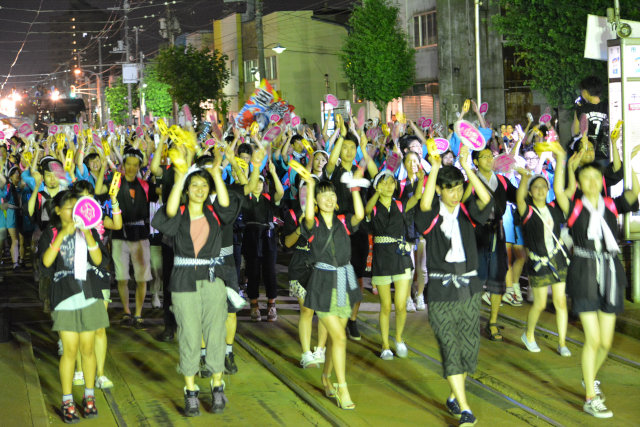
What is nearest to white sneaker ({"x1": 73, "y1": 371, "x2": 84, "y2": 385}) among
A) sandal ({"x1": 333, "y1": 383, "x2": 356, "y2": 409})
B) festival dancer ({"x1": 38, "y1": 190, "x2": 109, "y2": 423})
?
festival dancer ({"x1": 38, "y1": 190, "x2": 109, "y2": 423})

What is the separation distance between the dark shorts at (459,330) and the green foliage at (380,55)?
30368mm

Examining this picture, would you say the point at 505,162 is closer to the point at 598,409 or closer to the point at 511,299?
the point at 598,409

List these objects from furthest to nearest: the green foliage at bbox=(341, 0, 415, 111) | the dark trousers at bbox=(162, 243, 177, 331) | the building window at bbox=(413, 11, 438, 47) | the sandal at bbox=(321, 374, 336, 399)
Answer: the building window at bbox=(413, 11, 438, 47)
the green foliage at bbox=(341, 0, 415, 111)
the dark trousers at bbox=(162, 243, 177, 331)
the sandal at bbox=(321, 374, 336, 399)

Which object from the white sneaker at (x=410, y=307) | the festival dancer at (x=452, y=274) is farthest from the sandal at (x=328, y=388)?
the white sneaker at (x=410, y=307)

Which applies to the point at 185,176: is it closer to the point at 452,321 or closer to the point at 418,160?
the point at 452,321

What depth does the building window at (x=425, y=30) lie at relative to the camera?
37153mm

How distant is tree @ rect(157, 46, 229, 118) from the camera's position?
161 ft

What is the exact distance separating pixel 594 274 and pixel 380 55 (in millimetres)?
30499

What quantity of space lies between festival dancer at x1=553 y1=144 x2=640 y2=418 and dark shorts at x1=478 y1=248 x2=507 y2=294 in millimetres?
2370

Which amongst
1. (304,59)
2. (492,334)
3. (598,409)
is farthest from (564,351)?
(304,59)

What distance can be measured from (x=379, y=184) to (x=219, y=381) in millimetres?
2480

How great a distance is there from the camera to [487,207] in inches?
263

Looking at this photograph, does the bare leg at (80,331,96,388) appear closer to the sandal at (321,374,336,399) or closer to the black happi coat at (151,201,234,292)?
the black happi coat at (151,201,234,292)

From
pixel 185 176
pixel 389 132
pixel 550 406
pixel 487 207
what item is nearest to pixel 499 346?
pixel 550 406
